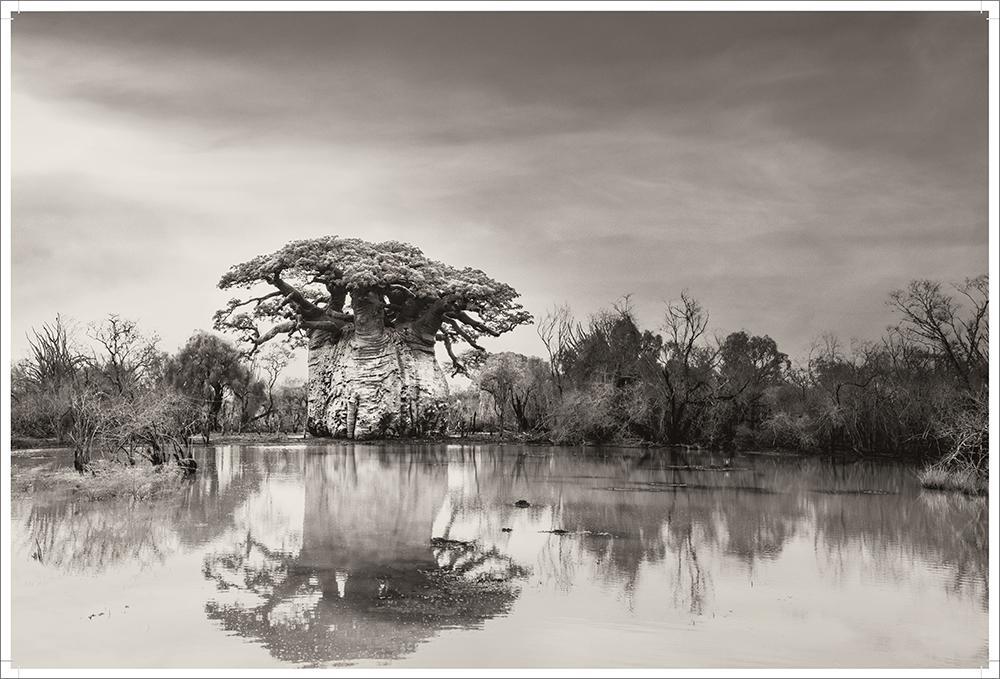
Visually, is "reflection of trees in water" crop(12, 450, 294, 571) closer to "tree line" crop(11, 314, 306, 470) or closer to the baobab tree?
"tree line" crop(11, 314, 306, 470)

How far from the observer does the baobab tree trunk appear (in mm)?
28578

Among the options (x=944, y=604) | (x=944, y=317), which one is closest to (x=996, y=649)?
(x=944, y=604)

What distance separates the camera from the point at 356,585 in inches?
282

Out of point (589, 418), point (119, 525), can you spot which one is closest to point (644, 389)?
point (589, 418)

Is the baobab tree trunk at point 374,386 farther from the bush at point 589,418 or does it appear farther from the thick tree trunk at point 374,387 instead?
the bush at point 589,418

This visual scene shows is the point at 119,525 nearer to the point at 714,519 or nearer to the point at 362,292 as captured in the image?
the point at 714,519

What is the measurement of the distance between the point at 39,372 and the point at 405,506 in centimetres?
1472

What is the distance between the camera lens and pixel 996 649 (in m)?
6.14

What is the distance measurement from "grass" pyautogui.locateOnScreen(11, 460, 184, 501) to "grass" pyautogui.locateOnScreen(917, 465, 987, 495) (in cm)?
1215

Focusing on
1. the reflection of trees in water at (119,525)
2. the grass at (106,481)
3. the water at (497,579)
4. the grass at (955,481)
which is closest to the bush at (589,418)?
the grass at (955,481)

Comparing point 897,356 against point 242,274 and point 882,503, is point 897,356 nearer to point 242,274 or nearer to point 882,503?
point 882,503

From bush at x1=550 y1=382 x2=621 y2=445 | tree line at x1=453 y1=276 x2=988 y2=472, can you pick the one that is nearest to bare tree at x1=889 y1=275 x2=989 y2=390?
tree line at x1=453 y1=276 x2=988 y2=472

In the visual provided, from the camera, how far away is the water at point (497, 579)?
19.0 feet

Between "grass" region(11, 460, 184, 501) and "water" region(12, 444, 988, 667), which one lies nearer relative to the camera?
"water" region(12, 444, 988, 667)
